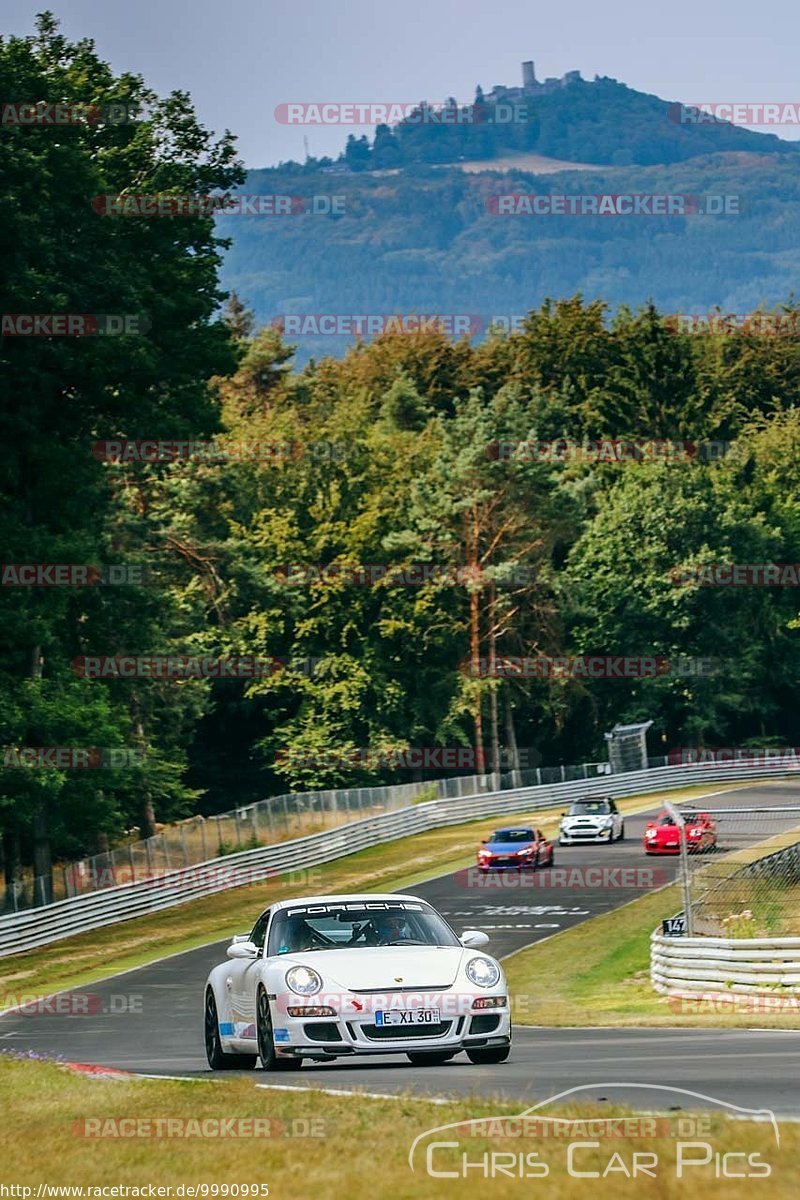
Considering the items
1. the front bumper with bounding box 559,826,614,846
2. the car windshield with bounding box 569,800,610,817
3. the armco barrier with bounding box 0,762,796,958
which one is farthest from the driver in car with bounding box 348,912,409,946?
the car windshield with bounding box 569,800,610,817

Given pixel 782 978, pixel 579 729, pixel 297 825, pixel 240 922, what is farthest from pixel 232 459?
pixel 782 978

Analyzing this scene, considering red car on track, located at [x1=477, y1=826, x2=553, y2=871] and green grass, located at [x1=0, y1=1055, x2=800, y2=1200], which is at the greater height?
green grass, located at [x1=0, y1=1055, x2=800, y2=1200]

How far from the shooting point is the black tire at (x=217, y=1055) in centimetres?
1550

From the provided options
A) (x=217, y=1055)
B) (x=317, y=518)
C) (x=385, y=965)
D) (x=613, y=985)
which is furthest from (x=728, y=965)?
(x=317, y=518)

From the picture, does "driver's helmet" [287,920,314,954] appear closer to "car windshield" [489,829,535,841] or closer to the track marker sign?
the track marker sign

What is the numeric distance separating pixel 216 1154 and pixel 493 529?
3042 inches

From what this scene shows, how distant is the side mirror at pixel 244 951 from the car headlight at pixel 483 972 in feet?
6.20

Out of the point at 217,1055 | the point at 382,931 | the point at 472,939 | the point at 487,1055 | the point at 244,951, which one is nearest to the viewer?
the point at 487,1055

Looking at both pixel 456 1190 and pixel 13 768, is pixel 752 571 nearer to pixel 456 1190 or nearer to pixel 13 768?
pixel 13 768

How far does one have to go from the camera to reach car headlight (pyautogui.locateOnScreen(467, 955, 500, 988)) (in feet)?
45.6

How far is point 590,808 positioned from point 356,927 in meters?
41.3

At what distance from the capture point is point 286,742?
82188 mm

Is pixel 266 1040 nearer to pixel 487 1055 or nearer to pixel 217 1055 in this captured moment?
pixel 217 1055

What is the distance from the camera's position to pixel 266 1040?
47.1ft
